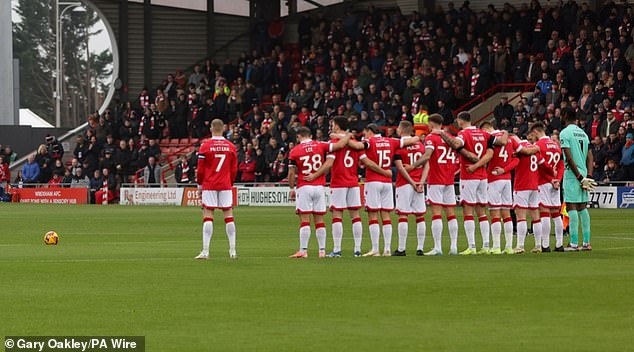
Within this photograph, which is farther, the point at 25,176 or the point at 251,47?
the point at 251,47

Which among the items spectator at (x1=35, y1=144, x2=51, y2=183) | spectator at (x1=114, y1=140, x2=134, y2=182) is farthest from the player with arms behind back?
spectator at (x1=35, y1=144, x2=51, y2=183)

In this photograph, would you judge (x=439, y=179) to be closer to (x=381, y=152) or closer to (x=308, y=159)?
(x=381, y=152)

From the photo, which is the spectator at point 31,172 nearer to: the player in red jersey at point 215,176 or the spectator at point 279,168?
the spectator at point 279,168

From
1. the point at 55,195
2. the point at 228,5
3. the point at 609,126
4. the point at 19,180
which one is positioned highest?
the point at 228,5

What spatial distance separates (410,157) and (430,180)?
0.53 meters

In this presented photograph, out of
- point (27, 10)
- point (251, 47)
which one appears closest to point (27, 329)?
point (251, 47)

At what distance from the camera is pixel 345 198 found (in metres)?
20.9

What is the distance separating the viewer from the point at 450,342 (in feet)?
36.8

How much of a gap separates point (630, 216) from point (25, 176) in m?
29.9

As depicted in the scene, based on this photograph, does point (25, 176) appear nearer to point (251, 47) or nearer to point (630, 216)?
point (251, 47)

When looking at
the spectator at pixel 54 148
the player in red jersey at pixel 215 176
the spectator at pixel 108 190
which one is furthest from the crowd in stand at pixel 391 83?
the player in red jersey at pixel 215 176

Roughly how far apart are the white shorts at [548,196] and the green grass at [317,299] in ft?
3.64

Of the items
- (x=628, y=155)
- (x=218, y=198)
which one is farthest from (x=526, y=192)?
(x=628, y=155)

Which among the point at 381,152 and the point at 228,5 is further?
the point at 228,5
